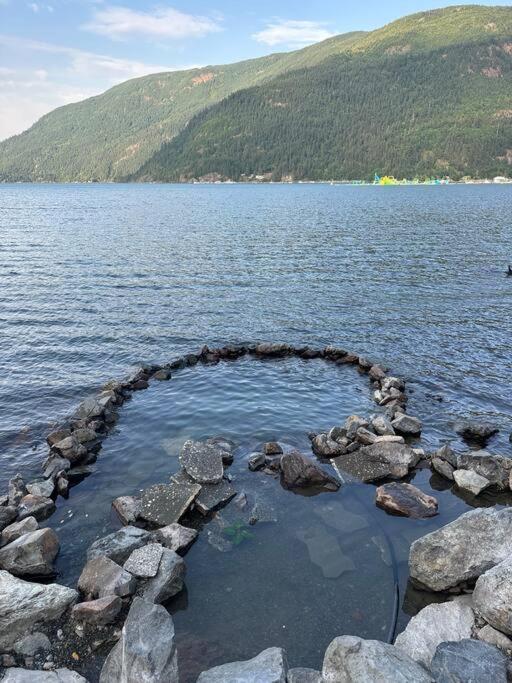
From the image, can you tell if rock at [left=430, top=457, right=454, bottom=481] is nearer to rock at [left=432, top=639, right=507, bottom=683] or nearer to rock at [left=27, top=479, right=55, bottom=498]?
rock at [left=432, top=639, right=507, bottom=683]

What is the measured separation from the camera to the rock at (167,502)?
16828mm

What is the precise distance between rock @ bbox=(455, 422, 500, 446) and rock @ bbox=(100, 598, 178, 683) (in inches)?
653

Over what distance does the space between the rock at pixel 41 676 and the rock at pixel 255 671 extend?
266 cm

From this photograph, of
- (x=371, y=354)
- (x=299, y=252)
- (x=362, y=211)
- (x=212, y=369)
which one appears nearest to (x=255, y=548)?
(x=212, y=369)

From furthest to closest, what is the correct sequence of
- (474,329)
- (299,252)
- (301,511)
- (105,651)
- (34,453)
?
1. (299,252)
2. (474,329)
3. (34,453)
4. (301,511)
5. (105,651)

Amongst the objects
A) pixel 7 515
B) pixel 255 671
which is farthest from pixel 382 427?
pixel 7 515

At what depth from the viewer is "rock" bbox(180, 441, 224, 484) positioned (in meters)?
18.8

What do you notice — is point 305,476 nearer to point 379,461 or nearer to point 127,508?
point 379,461

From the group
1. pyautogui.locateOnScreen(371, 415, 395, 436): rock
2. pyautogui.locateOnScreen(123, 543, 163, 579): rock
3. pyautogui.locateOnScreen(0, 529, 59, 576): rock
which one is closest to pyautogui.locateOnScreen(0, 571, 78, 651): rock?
pyautogui.locateOnScreen(0, 529, 59, 576): rock

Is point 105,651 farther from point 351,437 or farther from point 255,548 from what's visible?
point 351,437

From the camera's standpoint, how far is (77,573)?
14.8 m

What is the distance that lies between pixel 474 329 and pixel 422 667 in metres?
32.1

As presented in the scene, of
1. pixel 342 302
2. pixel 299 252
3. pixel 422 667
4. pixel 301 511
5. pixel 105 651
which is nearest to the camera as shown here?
pixel 422 667

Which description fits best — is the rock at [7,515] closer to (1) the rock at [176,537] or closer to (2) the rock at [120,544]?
(2) the rock at [120,544]
